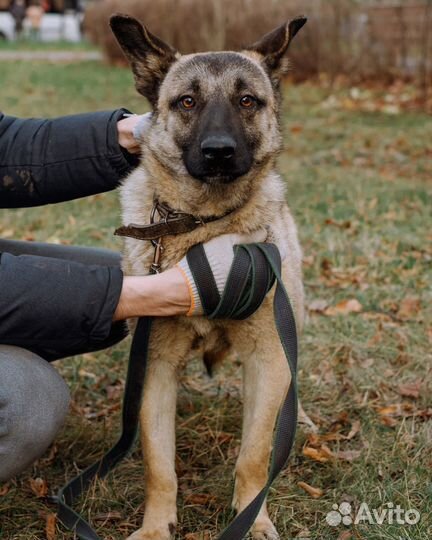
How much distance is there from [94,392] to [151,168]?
1226 mm

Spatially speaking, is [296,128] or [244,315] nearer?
[244,315]

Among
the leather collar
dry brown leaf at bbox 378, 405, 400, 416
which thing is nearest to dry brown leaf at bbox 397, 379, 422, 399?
dry brown leaf at bbox 378, 405, 400, 416

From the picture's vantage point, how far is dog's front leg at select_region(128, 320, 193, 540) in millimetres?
2492

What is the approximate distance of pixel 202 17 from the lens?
47.8 ft

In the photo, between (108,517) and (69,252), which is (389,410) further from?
(69,252)

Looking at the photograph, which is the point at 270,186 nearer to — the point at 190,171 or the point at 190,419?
the point at 190,171

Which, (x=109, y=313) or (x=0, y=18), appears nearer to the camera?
(x=109, y=313)

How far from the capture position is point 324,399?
3.37 m

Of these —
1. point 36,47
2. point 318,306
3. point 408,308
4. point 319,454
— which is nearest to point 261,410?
point 319,454

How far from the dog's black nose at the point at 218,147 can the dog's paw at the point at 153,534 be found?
1.26 metres

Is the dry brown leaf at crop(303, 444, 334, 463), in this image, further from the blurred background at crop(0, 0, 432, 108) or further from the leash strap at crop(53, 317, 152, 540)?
the blurred background at crop(0, 0, 432, 108)

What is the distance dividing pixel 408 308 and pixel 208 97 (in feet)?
6.81

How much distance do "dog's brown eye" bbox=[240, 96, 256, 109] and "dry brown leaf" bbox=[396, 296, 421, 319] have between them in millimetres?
1864

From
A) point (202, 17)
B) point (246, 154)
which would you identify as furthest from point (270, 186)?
point (202, 17)
